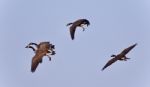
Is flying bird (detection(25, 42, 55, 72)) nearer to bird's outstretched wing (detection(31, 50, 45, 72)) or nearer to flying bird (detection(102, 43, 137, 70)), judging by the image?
bird's outstretched wing (detection(31, 50, 45, 72))

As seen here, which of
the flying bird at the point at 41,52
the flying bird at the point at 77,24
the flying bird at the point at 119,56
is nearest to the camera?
the flying bird at the point at 41,52

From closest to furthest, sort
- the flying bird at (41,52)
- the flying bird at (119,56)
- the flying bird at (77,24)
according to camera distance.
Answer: the flying bird at (41,52) < the flying bird at (77,24) < the flying bird at (119,56)

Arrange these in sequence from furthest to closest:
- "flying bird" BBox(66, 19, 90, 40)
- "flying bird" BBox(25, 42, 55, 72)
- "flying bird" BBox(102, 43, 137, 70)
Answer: "flying bird" BBox(102, 43, 137, 70) → "flying bird" BBox(66, 19, 90, 40) → "flying bird" BBox(25, 42, 55, 72)

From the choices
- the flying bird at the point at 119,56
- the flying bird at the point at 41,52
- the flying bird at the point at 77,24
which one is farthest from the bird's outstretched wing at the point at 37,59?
the flying bird at the point at 119,56

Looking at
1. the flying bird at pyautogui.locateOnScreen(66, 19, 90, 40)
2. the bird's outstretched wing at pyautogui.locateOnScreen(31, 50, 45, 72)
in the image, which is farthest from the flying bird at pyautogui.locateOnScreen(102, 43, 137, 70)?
the bird's outstretched wing at pyautogui.locateOnScreen(31, 50, 45, 72)

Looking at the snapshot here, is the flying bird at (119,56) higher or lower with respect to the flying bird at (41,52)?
higher

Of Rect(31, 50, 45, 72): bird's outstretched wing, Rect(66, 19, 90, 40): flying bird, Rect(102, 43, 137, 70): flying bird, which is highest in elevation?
Rect(66, 19, 90, 40): flying bird

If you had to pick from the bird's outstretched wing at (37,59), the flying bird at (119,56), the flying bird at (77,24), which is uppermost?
the flying bird at (77,24)

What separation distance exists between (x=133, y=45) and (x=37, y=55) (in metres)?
7.90

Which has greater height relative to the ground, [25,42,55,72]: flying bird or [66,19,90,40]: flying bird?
[66,19,90,40]: flying bird

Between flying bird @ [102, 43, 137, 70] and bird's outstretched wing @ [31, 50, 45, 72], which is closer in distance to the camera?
bird's outstretched wing @ [31, 50, 45, 72]

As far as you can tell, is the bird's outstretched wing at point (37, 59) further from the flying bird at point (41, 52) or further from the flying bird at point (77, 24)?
the flying bird at point (77, 24)

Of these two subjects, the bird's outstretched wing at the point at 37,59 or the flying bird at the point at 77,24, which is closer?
the bird's outstretched wing at the point at 37,59

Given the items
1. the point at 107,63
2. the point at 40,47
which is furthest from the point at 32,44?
the point at 107,63
